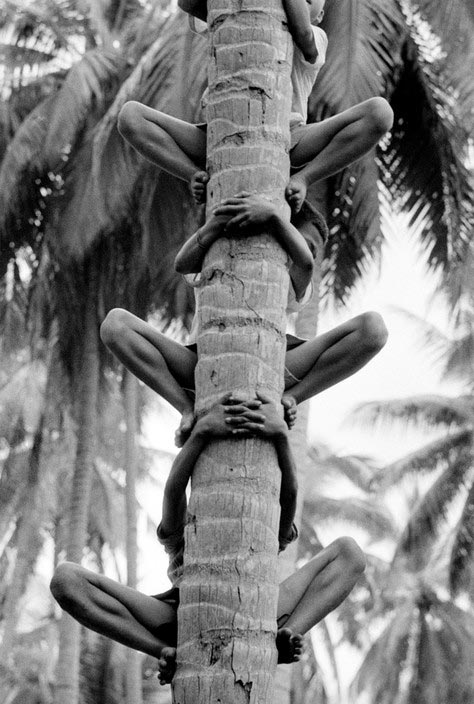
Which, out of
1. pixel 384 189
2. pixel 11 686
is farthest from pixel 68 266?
pixel 11 686

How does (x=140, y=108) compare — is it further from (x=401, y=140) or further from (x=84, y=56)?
(x=84, y=56)

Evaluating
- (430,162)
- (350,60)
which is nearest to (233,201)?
(350,60)

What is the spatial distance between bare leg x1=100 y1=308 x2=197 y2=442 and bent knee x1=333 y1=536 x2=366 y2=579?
0.82 m

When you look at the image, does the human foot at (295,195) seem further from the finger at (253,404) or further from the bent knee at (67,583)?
the bent knee at (67,583)

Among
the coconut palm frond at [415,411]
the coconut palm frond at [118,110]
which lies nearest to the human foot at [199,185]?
the coconut palm frond at [118,110]

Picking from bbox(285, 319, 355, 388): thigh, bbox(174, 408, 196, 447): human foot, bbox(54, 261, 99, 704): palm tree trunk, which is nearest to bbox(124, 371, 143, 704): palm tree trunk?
bbox(54, 261, 99, 704): palm tree trunk

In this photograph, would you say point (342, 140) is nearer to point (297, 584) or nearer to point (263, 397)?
point (263, 397)

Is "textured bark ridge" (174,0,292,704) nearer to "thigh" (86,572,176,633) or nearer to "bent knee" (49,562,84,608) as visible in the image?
"thigh" (86,572,176,633)

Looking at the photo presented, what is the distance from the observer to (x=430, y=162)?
18.0m

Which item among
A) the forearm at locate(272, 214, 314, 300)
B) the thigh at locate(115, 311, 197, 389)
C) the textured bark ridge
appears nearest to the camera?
the textured bark ridge

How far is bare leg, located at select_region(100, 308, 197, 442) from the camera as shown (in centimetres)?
585

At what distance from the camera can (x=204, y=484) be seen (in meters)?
5.25

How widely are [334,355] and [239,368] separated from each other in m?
0.76

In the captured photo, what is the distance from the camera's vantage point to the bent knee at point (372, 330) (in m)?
5.97
